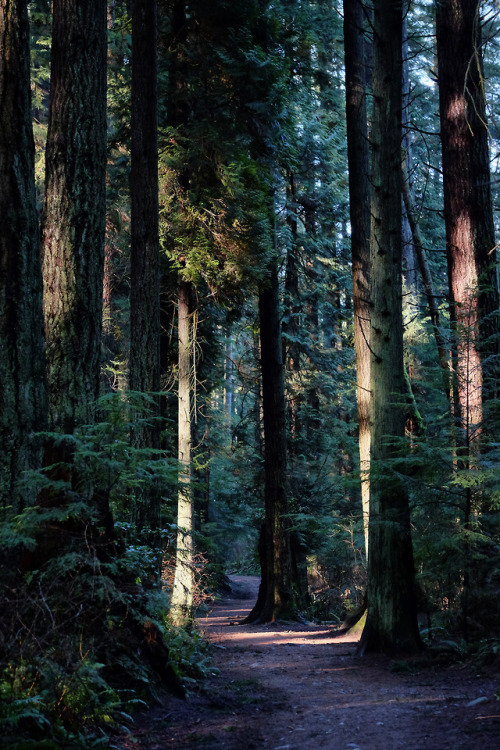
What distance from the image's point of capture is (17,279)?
5.56 meters

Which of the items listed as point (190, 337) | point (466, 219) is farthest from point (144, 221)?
point (466, 219)

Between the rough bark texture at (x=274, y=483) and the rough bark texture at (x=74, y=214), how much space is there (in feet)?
27.3

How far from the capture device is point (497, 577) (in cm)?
766

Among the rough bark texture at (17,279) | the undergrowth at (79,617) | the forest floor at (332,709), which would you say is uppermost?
the rough bark texture at (17,279)

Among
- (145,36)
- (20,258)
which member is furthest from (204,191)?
(20,258)

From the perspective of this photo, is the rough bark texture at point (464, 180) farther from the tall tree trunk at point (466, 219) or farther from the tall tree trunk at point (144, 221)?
the tall tree trunk at point (144, 221)

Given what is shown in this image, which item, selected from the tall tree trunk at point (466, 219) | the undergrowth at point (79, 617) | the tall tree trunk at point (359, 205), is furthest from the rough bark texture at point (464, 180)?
the undergrowth at point (79, 617)

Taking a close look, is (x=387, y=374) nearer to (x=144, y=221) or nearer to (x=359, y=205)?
(x=144, y=221)

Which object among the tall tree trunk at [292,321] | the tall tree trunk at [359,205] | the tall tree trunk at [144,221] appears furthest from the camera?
the tall tree trunk at [292,321]

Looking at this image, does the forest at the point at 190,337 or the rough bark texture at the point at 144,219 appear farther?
the rough bark texture at the point at 144,219

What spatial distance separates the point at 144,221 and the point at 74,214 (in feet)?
12.2

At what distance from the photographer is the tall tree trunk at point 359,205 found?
11.5 meters

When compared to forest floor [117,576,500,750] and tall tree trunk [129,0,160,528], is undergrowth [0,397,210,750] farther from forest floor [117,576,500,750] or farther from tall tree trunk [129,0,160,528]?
tall tree trunk [129,0,160,528]

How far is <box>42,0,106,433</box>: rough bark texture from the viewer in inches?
246
